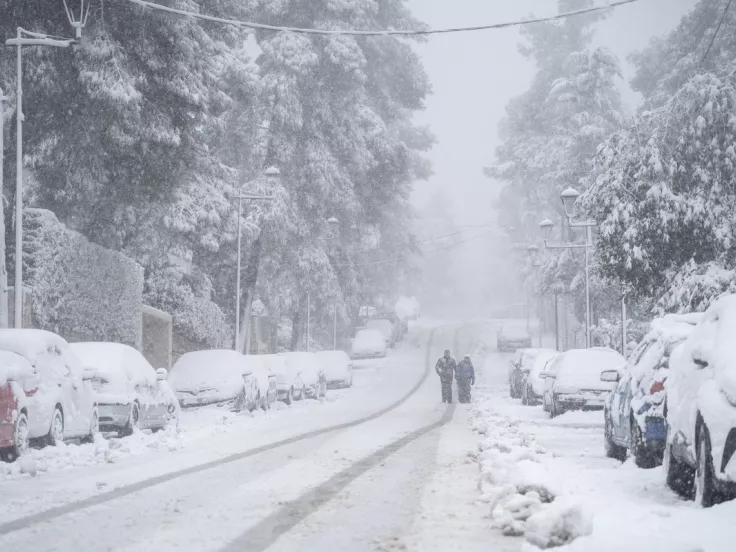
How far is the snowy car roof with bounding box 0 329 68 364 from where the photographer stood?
1488 centimetres

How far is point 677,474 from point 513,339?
59.6 metres

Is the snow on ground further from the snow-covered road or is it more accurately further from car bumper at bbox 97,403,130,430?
car bumper at bbox 97,403,130,430

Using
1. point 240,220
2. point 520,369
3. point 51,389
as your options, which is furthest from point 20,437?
point 520,369

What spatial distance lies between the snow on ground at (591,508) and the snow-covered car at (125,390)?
7035 mm

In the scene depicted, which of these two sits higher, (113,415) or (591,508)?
(113,415)

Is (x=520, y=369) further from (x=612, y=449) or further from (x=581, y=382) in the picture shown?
(x=612, y=449)

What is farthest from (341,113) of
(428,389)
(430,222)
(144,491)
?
(430,222)

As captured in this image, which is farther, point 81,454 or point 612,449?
point 81,454

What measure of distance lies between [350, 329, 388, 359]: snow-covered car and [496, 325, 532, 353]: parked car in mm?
8774

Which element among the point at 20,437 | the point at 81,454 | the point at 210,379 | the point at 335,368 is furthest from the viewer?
the point at 335,368

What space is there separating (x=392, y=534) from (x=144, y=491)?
3611mm

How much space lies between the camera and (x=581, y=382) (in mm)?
24375

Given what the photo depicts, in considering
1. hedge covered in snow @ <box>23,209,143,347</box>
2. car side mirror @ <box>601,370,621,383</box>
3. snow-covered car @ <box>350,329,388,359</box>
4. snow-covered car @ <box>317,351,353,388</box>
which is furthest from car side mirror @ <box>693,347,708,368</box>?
snow-covered car @ <box>350,329,388,359</box>

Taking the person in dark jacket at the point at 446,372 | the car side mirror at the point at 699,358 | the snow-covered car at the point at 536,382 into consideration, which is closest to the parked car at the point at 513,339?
the person in dark jacket at the point at 446,372
